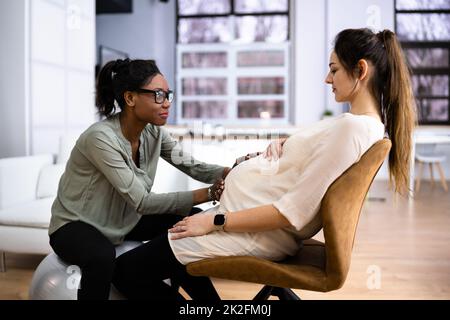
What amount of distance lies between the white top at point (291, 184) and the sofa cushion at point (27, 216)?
1.55 meters

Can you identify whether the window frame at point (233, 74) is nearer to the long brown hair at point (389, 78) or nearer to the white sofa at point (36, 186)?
the white sofa at point (36, 186)

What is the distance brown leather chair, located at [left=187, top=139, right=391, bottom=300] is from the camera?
1.23m

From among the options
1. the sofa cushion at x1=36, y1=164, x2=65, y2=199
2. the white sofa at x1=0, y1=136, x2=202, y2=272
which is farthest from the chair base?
the sofa cushion at x1=36, y1=164, x2=65, y2=199

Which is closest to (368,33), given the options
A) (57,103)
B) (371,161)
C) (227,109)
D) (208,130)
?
(371,161)

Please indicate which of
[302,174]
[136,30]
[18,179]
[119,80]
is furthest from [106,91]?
[136,30]

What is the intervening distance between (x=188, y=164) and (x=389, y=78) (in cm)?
88

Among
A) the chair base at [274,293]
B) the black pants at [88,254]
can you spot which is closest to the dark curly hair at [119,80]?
the black pants at [88,254]

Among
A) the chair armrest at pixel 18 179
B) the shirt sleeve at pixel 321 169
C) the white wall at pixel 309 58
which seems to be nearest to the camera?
the shirt sleeve at pixel 321 169

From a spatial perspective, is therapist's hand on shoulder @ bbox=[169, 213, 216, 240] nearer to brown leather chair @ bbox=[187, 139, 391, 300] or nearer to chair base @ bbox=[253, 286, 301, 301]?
brown leather chair @ bbox=[187, 139, 391, 300]

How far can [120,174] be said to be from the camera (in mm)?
1464

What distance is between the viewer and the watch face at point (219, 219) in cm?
128

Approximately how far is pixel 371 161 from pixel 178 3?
28.3 feet

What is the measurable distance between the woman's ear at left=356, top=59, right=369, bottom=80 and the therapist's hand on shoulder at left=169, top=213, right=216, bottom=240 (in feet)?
1.85

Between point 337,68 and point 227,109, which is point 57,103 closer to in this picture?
point 337,68
